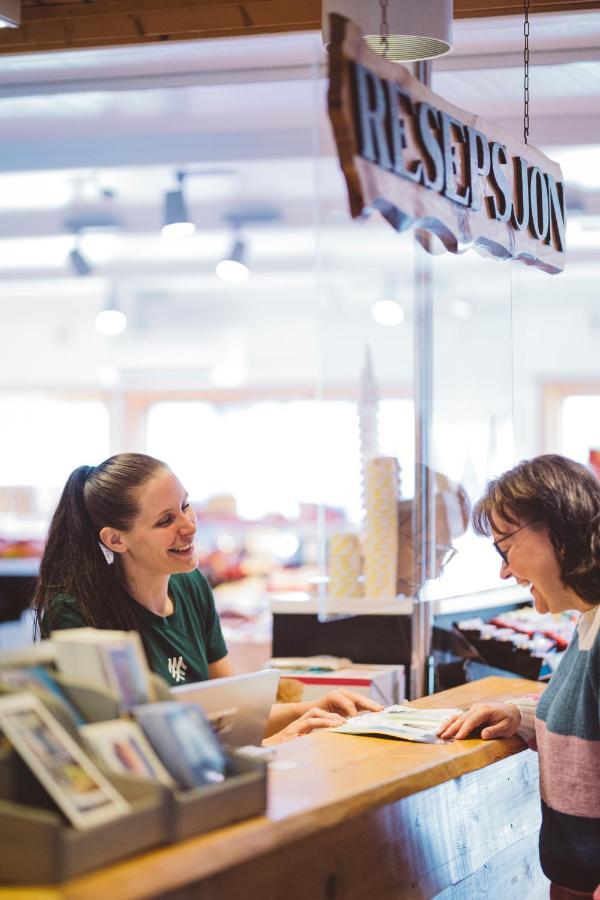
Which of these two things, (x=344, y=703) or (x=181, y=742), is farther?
(x=344, y=703)

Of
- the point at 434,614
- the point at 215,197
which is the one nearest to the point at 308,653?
the point at 434,614

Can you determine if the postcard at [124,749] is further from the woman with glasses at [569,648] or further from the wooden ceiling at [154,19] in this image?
the wooden ceiling at [154,19]

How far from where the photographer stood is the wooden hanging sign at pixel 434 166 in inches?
84.7

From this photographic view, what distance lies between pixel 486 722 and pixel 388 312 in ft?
5.95

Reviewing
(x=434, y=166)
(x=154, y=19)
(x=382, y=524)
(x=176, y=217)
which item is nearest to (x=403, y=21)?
(x=434, y=166)

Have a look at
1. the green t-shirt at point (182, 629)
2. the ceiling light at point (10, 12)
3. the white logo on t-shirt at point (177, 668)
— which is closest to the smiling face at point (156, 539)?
the green t-shirt at point (182, 629)

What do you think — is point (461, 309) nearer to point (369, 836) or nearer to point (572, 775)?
point (572, 775)

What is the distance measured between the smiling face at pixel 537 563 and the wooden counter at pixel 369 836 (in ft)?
1.18

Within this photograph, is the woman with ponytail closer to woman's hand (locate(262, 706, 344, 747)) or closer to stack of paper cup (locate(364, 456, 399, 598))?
woman's hand (locate(262, 706, 344, 747))

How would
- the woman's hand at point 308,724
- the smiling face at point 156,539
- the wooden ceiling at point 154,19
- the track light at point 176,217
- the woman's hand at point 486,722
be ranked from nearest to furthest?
the woman's hand at point 486,722, the woman's hand at point 308,724, the smiling face at point 156,539, the wooden ceiling at point 154,19, the track light at point 176,217

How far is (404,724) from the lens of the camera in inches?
109

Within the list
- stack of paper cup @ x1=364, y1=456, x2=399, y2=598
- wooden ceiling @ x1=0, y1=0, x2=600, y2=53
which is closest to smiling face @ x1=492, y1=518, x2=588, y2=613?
stack of paper cup @ x1=364, y1=456, x2=399, y2=598

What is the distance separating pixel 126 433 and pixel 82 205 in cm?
288

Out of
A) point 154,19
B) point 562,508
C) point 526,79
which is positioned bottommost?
point 562,508
